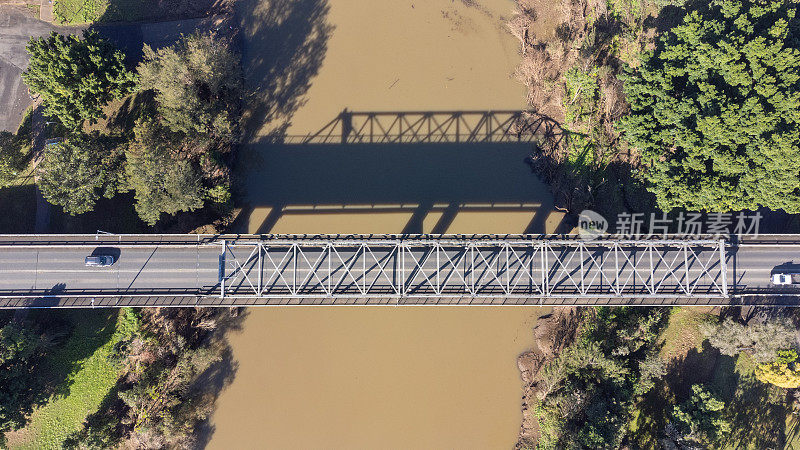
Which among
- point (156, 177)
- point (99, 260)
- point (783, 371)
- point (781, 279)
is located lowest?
point (783, 371)

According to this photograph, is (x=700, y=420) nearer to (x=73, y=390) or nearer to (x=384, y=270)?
(x=384, y=270)

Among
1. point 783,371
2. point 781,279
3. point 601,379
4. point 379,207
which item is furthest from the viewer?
point 379,207

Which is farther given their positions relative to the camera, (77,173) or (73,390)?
(73,390)

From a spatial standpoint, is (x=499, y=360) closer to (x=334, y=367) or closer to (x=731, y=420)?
(x=334, y=367)

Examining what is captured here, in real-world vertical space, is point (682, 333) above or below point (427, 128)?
below

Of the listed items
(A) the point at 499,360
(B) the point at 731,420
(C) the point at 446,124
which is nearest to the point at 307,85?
(C) the point at 446,124

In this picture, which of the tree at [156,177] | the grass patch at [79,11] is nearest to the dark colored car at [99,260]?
the tree at [156,177]

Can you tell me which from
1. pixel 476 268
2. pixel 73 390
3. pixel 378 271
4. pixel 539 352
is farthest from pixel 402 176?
pixel 73 390
